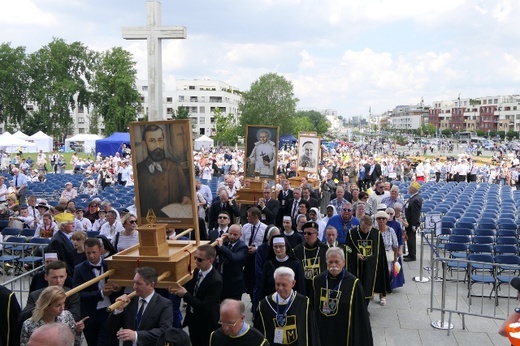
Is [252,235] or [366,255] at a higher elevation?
[252,235]

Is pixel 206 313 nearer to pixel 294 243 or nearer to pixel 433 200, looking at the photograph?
pixel 294 243

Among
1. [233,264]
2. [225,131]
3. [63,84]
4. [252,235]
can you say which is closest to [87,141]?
[63,84]

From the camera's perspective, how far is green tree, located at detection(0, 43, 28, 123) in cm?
7275

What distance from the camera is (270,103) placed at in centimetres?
8219

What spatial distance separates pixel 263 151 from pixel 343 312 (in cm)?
782

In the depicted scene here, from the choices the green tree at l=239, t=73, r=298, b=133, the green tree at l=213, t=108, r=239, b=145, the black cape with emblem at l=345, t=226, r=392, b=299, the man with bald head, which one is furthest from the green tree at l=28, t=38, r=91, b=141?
the man with bald head

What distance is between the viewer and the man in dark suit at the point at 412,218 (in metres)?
12.0

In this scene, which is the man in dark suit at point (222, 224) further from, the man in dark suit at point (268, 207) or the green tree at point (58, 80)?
the green tree at point (58, 80)

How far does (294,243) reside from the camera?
7.95 m

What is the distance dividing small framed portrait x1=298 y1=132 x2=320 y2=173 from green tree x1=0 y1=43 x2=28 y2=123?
6677 centimetres

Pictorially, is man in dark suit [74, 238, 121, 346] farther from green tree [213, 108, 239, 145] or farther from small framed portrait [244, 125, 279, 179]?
green tree [213, 108, 239, 145]

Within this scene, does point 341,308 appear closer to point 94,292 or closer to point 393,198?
point 94,292

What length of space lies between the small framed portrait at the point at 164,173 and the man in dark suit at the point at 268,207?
533cm

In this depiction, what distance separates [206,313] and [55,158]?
34.4 meters
